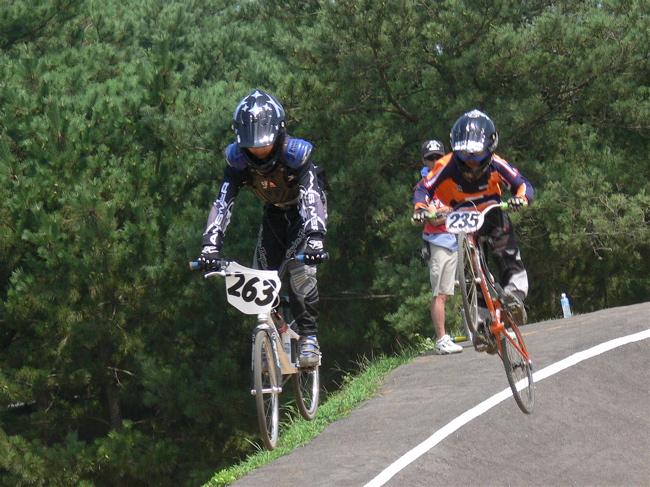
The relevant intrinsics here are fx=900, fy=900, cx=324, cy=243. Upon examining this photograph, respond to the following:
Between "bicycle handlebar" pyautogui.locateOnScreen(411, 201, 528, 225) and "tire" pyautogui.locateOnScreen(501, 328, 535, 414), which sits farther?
"tire" pyautogui.locateOnScreen(501, 328, 535, 414)

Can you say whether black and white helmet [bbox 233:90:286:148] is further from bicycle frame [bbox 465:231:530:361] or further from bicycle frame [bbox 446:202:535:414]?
bicycle frame [bbox 465:231:530:361]

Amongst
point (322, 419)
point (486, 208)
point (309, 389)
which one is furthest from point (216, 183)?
point (486, 208)

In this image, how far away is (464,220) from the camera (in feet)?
21.5

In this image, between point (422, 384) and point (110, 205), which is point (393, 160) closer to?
point (110, 205)

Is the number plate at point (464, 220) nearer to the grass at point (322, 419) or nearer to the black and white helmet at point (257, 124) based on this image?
the black and white helmet at point (257, 124)

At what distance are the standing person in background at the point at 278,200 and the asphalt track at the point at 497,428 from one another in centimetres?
111

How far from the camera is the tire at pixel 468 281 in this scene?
6590mm

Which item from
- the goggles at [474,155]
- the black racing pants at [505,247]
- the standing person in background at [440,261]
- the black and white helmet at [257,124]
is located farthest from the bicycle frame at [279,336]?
the standing person in background at [440,261]

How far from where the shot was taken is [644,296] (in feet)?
80.4

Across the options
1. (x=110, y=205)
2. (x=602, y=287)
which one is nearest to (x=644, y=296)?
(x=602, y=287)

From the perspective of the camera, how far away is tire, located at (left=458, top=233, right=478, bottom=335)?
21.6 ft

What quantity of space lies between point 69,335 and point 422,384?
11.4 metres

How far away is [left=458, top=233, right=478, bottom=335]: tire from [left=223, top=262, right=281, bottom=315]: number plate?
1.36 m

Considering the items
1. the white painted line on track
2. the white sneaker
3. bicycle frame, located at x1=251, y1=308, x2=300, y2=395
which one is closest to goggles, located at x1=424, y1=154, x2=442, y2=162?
the white sneaker
